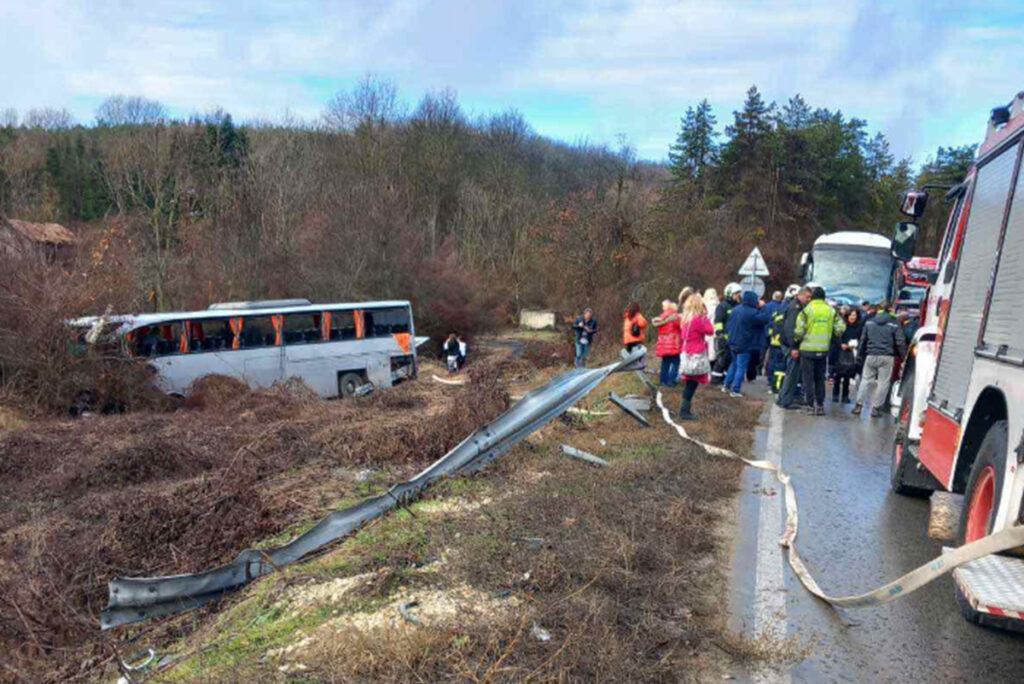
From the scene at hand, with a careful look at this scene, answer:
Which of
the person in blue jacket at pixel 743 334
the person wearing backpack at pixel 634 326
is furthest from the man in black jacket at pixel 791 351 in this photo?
the person wearing backpack at pixel 634 326

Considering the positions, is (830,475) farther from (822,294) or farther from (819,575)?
(822,294)

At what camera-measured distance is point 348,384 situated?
21.3 meters

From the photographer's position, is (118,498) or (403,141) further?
(403,141)

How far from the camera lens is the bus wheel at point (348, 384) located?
21050 millimetres

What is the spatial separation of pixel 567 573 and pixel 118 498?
4863 millimetres

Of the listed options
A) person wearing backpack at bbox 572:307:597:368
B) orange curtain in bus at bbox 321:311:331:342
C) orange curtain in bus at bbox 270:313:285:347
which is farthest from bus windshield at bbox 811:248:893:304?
orange curtain in bus at bbox 270:313:285:347

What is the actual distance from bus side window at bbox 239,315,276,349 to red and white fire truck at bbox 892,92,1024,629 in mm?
15257

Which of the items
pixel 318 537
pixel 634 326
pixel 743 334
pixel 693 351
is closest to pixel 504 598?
pixel 318 537

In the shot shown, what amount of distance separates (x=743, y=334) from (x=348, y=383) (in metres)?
12.0

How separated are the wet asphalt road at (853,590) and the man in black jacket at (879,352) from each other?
3.78 metres

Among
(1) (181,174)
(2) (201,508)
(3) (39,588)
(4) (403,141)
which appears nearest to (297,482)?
(2) (201,508)

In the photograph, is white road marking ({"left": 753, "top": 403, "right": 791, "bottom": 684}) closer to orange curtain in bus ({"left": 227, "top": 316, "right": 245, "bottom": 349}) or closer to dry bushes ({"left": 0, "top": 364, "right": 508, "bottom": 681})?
dry bushes ({"left": 0, "top": 364, "right": 508, "bottom": 681})

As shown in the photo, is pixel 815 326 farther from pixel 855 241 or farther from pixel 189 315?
pixel 855 241

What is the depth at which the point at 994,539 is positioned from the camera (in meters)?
3.77
